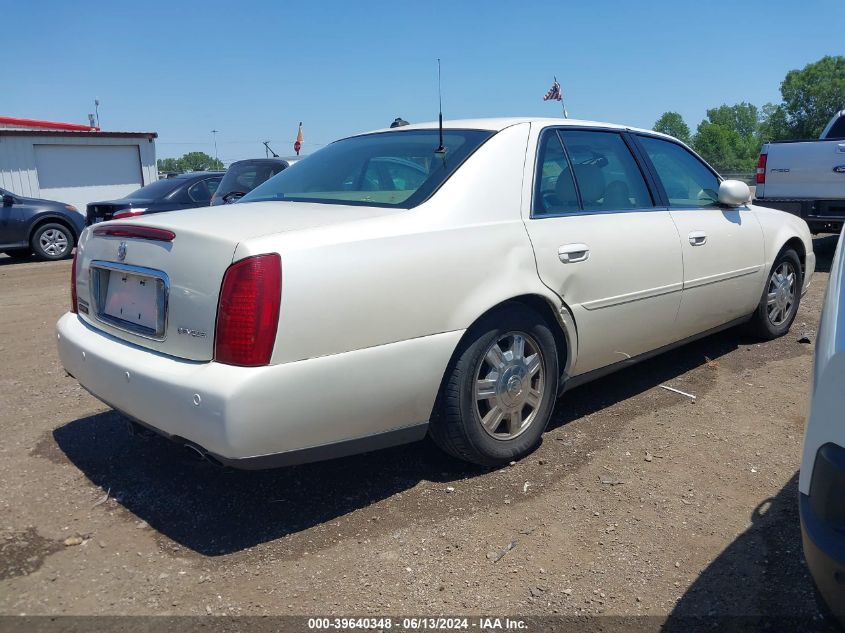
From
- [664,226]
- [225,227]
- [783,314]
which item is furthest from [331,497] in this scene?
[783,314]

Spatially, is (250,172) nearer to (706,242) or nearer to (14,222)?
(14,222)

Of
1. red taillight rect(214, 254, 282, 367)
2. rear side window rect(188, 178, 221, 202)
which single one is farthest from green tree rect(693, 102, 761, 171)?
red taillight rect(214, 254, 282, 367)

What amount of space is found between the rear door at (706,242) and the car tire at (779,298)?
0.81ft

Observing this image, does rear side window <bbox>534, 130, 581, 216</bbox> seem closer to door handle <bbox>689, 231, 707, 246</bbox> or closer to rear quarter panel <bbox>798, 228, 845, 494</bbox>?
door handle <bbox>689, 231, 707, 246</bbox>

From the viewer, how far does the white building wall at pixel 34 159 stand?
834 inches

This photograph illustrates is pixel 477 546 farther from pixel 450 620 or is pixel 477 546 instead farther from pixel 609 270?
pixel 609 270

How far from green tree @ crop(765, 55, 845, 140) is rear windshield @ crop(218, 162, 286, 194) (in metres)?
90.6

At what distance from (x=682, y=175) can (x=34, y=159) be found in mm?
22163

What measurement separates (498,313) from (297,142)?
1475cm

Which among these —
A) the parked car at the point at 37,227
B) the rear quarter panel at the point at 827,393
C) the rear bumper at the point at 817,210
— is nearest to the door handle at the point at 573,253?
the rear quarter panel at the point at 827,393

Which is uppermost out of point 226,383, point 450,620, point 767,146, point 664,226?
point 767,146

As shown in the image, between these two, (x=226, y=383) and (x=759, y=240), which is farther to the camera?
(x=759, y=240)

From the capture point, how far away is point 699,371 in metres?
4.84

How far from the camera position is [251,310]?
2541mm
